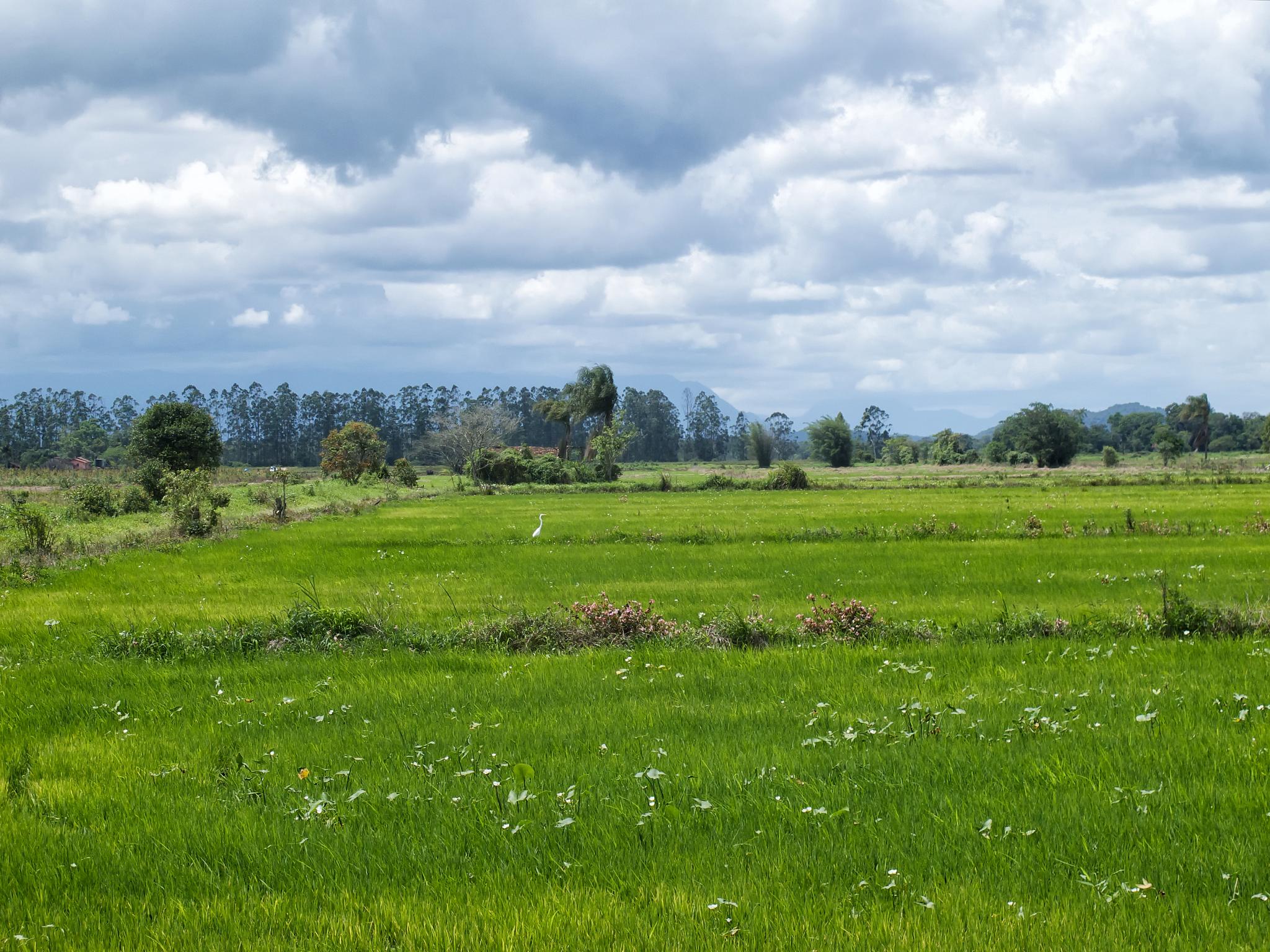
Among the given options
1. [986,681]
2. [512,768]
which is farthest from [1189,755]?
[512,768]

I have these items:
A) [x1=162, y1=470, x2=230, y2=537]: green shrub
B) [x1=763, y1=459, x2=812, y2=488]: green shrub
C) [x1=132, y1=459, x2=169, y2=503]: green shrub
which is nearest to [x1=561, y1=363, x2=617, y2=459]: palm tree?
[x1=763, y1=459, x2=812, y2=488]: green shrub

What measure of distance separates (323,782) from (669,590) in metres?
11.9

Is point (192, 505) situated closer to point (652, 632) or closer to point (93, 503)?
point (93, 503)

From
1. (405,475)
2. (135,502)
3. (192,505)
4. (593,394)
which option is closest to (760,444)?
(593,394)

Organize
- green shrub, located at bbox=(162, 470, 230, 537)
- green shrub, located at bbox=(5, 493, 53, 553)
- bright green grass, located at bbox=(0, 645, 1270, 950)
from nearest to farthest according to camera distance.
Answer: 1. bright green grass, located at bbox=(0, 645, 1270, 950)
2. green shrub, located at bbox=(5, 493, 53, 553)
3. green shrub, located at bbox=(162, 470, 230, 537)

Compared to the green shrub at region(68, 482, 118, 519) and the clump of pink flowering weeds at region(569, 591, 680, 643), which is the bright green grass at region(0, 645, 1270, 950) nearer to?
the clump of pink flowering weeds at region(569, 591, 680, 643)

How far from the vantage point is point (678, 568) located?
22797 mm

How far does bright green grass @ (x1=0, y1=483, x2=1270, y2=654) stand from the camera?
54.1 feet

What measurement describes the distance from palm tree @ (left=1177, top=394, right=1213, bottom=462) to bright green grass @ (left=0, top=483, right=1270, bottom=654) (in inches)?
5390

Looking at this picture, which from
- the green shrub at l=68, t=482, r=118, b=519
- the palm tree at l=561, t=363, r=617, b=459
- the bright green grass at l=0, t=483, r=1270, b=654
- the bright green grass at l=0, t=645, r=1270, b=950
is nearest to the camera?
the bright green grass at l=0, t=645, r=1270, b=950

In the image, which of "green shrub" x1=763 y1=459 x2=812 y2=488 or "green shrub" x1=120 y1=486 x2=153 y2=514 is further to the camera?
"green shrub" x1=763 y1=459 x2=812 y2=488

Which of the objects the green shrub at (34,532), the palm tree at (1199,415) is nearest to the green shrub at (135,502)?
the green shrub at (34,532)

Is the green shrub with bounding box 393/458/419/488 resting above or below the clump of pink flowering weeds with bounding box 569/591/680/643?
above

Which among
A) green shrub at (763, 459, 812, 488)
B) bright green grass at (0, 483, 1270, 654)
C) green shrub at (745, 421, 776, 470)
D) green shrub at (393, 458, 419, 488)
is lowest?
bright green grass at (0, 483, 1270, 654)
